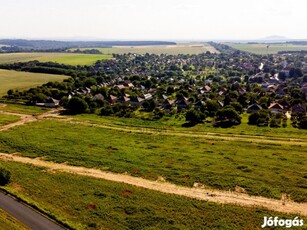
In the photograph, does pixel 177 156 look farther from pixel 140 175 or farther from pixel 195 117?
pixel 195 117

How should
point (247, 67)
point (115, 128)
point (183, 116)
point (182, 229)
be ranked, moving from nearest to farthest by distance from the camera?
point (182, 229), point (115, 128), point (183, 116), point (247, 67)

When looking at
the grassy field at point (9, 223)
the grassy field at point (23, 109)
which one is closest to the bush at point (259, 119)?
the grassy field at point (23, 109)

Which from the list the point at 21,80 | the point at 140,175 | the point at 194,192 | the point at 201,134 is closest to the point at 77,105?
the point at 201,134

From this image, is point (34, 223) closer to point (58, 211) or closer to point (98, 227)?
point (58, 211)

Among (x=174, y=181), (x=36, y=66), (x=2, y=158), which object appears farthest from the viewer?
(x=36, y=66)

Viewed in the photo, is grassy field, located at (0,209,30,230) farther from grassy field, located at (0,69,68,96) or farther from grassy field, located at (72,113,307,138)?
grassy field, located at (0,69,68,96)

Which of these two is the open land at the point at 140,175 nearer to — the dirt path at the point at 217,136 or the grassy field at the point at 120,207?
the grassy field at the point at 120,207

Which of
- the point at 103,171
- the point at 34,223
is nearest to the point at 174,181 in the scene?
the point at 103,171

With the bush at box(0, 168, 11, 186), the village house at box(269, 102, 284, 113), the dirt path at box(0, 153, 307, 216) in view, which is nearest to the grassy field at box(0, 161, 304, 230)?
the bush at box(0, 168, 11, 186)
